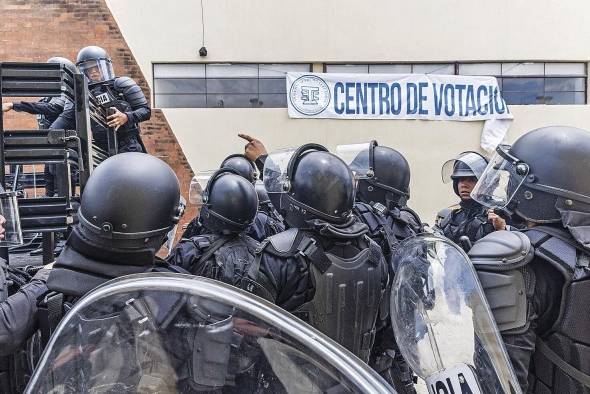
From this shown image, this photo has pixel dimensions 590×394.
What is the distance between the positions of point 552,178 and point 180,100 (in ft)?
28.3

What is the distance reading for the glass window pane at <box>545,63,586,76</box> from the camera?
1037 cm

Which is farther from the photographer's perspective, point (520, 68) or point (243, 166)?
point (520, 68)

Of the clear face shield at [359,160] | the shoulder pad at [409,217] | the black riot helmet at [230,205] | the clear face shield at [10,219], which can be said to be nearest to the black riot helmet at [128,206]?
the clear face shield at [10,219]

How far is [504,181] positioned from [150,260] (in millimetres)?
1466

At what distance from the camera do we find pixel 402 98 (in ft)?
32.9

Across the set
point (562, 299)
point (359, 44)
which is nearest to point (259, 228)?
point (562, 299)

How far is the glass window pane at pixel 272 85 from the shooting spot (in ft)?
32.8

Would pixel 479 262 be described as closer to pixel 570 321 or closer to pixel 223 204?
pixel 570 321

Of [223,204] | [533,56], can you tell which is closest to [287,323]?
[223,204]

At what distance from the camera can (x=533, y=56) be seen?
10.2 meters

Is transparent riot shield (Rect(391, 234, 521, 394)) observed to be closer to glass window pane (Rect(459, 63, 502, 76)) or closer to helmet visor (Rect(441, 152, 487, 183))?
helmet visor (Rect(441, 152, 487, 183))

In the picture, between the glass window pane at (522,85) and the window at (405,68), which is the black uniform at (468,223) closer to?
the window at (405,68)

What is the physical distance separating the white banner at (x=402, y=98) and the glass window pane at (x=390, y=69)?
0.32 metres

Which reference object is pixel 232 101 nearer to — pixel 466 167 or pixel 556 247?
pixel 466 167
